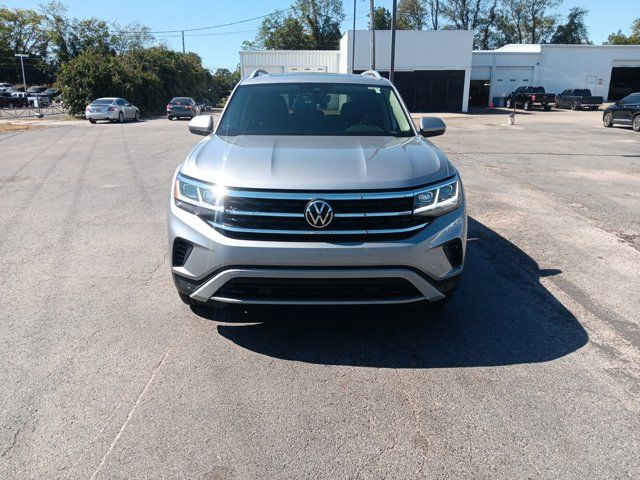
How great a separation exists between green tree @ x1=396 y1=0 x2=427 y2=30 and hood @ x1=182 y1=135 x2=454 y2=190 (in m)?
84.4

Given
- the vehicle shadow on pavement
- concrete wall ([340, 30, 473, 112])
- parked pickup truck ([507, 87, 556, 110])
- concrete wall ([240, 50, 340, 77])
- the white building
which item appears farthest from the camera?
concrete wall ([240, 50, 340, 77])

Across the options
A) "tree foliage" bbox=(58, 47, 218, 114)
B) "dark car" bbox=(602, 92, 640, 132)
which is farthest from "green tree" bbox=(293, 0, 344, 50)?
"dark car" bbox=(602, 92, 640, 132)

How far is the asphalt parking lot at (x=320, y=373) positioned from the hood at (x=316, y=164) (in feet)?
2.90

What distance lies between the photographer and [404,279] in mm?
3311

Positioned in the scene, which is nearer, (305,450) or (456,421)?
(305,450)

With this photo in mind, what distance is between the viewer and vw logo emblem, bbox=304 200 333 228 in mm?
3227

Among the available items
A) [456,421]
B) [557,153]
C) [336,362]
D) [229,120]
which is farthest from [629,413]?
[557,153]

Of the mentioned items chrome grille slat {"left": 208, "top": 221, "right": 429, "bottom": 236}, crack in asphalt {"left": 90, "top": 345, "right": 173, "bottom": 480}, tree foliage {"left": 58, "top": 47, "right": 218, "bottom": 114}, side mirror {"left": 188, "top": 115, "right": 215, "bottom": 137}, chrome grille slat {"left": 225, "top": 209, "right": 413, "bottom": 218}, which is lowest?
crack in asphalt {"left": 90, "top": 345, "right": 173, "bottom": 480}

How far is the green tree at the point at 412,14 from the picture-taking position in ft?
264

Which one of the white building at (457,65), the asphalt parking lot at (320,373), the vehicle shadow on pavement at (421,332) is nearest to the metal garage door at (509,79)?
the white building at (457,65)

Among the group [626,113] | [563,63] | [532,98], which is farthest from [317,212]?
[563,63]

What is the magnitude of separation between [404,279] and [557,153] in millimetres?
13349

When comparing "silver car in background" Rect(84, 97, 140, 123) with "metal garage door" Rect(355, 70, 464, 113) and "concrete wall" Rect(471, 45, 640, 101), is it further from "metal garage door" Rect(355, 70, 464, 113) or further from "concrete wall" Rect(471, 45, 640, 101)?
"concrete wall" Rect(471, 45, 640, 101)

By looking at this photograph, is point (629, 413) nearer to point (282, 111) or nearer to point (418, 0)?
point (282, 111)
